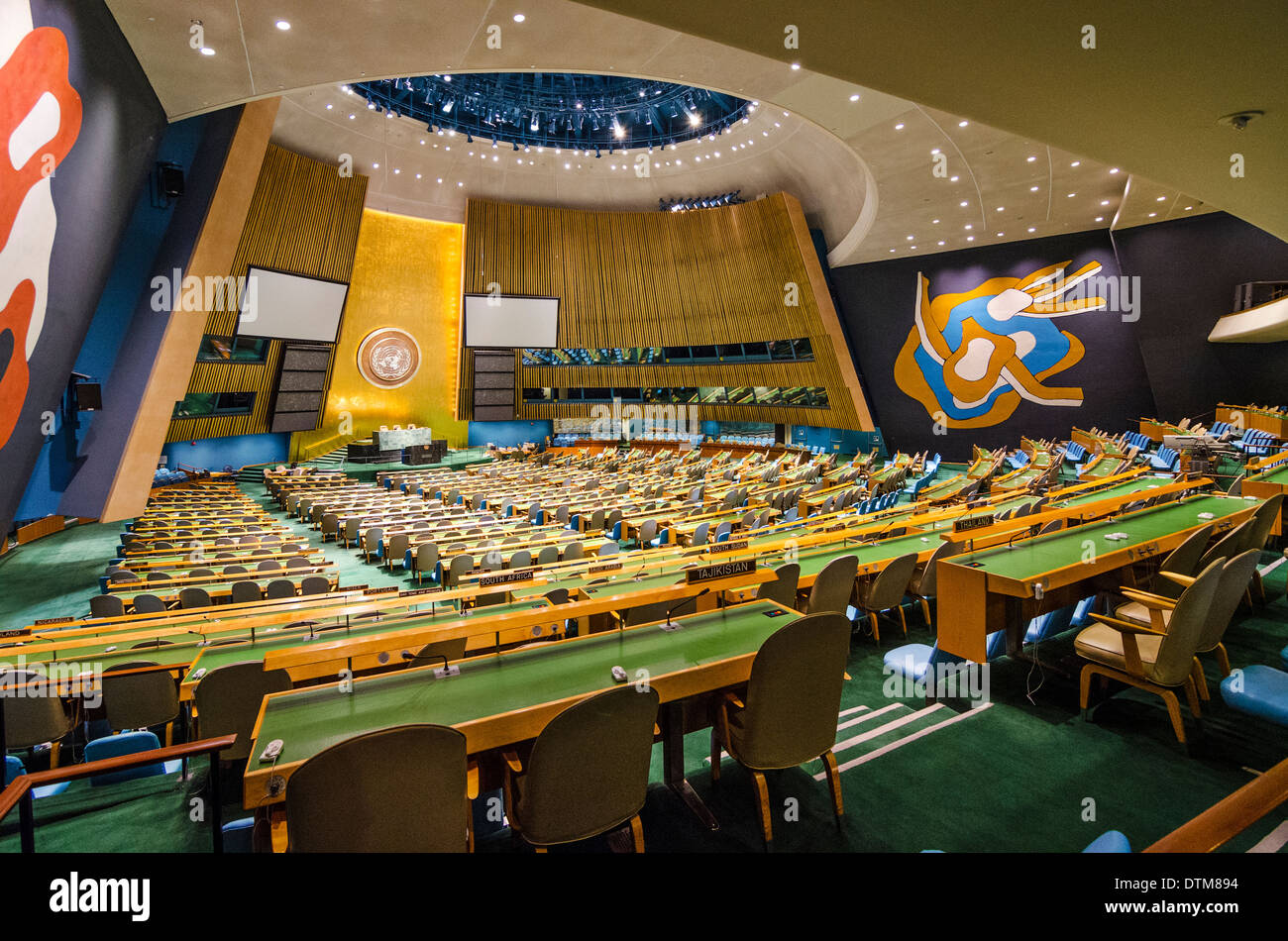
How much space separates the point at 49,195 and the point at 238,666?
576 cm

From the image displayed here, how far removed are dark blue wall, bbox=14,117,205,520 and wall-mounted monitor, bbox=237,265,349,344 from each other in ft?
27.5

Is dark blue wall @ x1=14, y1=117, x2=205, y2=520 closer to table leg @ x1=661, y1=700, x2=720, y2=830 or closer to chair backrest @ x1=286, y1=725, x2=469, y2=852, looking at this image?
chair backrest @ x1=286, y1=725, x2=469, y2=852

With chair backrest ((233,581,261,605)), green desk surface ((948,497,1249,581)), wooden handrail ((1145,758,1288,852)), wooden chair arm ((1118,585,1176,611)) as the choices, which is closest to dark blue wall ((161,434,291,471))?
chair backrest ((233,581,261,605))

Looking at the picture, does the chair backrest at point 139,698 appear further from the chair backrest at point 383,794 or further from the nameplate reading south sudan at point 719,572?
the nameplate reading south sudan at point 719,572

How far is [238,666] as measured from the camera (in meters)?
3.02

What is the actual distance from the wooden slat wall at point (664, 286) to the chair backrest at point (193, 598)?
743 inches

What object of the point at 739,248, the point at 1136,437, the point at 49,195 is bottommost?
the point at 1136,437

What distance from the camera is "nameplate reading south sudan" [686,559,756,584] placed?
10.5 ft

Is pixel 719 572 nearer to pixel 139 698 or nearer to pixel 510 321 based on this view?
pixel 139 698

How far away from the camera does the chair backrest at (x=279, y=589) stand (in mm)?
6352

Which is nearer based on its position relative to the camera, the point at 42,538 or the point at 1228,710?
the point at 1228,710

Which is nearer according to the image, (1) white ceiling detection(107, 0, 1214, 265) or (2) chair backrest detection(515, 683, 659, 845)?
(2) chair backrest detection(515, 683, 659, 845)

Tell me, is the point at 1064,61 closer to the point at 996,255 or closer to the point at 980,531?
the point at 980,531
